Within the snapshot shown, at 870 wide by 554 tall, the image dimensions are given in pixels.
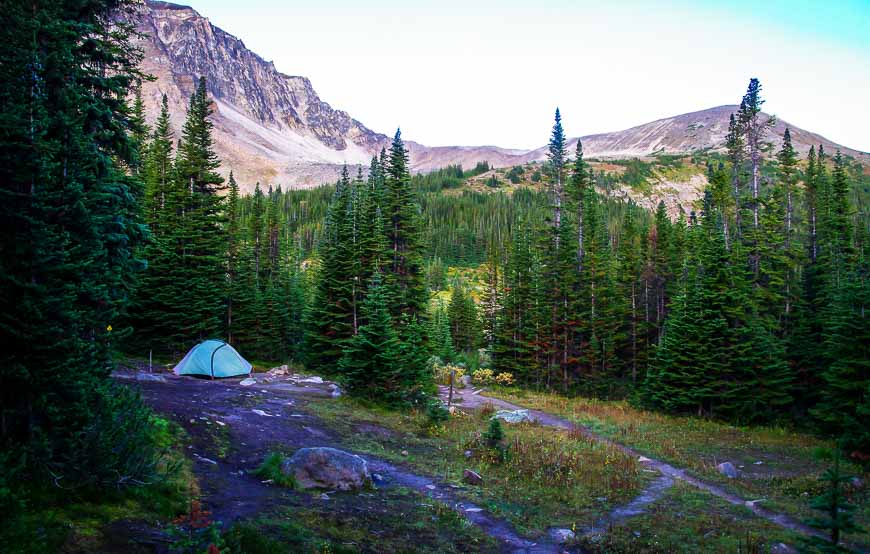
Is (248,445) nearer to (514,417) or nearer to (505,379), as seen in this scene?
(514,417)

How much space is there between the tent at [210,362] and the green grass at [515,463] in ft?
26.9

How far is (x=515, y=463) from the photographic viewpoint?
51.2 ft

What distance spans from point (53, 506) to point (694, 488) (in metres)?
15.0

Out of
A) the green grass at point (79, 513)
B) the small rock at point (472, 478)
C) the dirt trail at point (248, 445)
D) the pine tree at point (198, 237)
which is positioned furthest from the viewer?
the pine tree at point (198, 237)

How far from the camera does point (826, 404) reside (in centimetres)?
2153

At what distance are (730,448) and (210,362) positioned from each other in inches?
1020

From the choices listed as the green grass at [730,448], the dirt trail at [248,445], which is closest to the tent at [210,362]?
the dirt trail at [248,445]

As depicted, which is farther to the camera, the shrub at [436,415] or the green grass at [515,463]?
the shrub at [436,415]

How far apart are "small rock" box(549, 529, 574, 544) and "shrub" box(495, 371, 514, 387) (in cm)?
2946

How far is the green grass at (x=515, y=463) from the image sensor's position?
12117mm

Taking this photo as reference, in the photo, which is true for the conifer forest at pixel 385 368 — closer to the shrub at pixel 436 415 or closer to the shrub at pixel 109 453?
the shrub at pixel 109 453

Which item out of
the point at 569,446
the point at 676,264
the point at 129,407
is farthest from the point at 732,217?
the point at 129,407

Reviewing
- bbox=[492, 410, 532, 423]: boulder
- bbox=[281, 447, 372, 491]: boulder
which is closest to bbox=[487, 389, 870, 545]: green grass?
bbox=[492, 410, 532, 423]: boulder

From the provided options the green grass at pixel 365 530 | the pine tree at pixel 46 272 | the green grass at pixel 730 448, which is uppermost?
the pine tree at pixel 46 272
